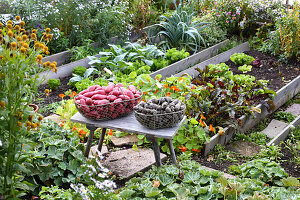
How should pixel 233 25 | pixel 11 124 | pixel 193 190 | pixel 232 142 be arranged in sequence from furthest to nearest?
pixel 233 25 < pixel 232 142 < pixel 193 190 < pixel 11 124

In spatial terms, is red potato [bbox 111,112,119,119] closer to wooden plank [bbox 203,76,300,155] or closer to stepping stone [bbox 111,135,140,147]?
stepping stone [bbox 111,135,140,147]

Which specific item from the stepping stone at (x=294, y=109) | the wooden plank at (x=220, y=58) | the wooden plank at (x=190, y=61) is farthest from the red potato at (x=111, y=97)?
the stepping stone at (x=294, y=109)

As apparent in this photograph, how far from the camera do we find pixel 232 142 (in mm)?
4430

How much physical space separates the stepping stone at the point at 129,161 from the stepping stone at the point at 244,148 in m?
0.92

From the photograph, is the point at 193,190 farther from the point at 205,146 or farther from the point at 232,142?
the point at 232,142

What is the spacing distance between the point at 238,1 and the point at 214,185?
585cm

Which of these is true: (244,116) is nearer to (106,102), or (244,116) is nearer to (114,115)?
(114,115)

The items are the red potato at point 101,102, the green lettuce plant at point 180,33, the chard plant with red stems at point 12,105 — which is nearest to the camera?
the chard plant with red stems at point 12,105

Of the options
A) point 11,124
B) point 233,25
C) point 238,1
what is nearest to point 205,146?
point 11,124

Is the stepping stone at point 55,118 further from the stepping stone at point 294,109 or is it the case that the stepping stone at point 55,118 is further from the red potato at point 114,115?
the stepping stone at point 294,109

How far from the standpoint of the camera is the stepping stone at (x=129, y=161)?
3.62 metres

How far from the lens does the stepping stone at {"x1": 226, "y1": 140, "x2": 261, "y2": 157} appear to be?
4.20 meters

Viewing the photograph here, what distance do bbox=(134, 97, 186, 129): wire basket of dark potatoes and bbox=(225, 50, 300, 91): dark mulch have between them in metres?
2.99

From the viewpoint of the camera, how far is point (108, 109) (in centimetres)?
322
